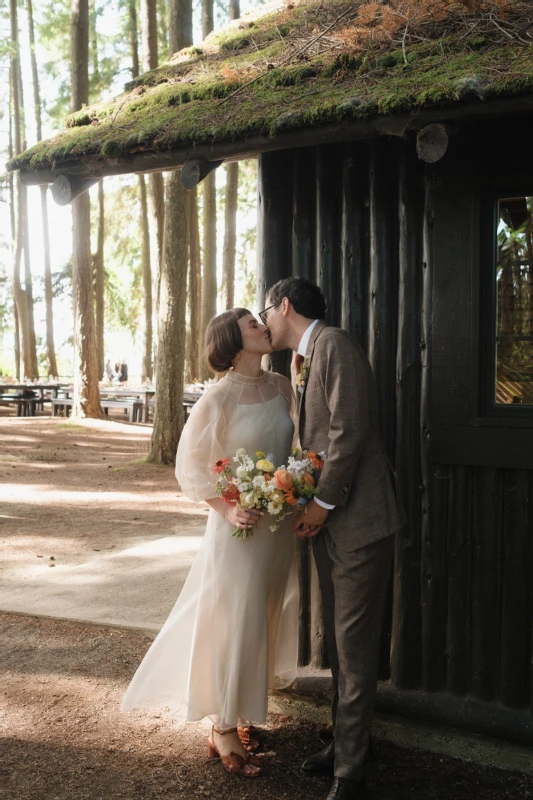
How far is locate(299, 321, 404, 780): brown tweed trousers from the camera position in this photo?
344 centimetres

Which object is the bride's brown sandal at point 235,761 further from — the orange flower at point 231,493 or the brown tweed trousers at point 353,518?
the orange flower at point 231,493

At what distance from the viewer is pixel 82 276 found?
65.7 feet

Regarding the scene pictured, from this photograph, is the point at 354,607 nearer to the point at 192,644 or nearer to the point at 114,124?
the point at 192,644

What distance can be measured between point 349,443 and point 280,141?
166 centimetres

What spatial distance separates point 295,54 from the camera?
4.49m

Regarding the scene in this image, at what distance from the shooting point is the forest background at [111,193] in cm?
2461

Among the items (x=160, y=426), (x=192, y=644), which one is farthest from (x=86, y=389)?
(x=192, y=644)

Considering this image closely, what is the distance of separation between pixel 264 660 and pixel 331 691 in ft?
2.17

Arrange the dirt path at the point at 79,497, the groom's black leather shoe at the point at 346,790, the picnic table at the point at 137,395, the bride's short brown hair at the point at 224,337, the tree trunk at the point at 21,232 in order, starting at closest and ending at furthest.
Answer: the groom's black leather shoe at the point at 346,790, the bride's short brown hair at the point at 224,337, the dirt path at the point at 79,497, the picnic table at the point at 137,395, the tree trunk at the point at 21,232

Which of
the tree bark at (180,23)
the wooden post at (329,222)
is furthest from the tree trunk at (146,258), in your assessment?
the wooden post at (329,222)

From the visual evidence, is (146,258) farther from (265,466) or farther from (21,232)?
(265,466)

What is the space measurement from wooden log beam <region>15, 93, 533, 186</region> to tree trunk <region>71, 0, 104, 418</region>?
15499mm

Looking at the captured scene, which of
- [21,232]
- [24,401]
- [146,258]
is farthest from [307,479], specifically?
[21,232]

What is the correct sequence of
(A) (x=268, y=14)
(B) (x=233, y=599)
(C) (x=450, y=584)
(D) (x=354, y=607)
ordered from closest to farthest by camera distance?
(D) (x=354, y=607) → (B) (x=233, y=599) → (C) (x=450, y=584) → (A) (x=268, y=14)
